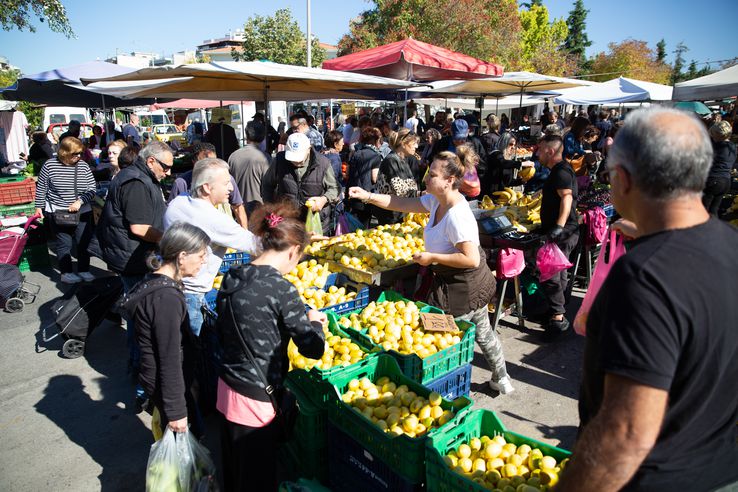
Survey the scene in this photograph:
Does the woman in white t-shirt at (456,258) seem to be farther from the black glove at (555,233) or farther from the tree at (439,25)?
the tree at (439,25)

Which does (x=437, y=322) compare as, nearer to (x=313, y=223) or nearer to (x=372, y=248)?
(x=372, y=248)

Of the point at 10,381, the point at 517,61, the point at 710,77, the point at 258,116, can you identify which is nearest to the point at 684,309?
the point at 10,381

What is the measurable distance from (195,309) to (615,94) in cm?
1277

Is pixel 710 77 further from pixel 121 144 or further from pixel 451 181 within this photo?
pixel 121 144

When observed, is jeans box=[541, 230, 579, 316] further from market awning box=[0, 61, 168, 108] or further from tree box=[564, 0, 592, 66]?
tree box=[564, 0, 592, 66]

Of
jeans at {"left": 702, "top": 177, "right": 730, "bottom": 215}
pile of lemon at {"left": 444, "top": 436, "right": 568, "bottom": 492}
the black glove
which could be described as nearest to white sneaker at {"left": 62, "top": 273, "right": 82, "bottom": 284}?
pile of lemon at {"left": 444, "top": 436, "right": 568, "bottom": 492}

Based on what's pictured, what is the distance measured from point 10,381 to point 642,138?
5.54 metres

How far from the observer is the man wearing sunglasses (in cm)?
413

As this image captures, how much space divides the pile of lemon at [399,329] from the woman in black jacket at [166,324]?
1.42 metres

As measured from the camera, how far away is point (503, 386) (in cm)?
420

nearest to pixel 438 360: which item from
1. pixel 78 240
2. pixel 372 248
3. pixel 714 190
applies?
pixel 372 248

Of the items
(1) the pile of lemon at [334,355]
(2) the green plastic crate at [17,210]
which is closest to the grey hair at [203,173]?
(1) the pile of lemon at [334,355]

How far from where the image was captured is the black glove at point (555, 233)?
502cm

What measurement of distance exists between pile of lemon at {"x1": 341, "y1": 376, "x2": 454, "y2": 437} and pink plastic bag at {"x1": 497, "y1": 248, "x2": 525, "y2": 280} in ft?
7.68
